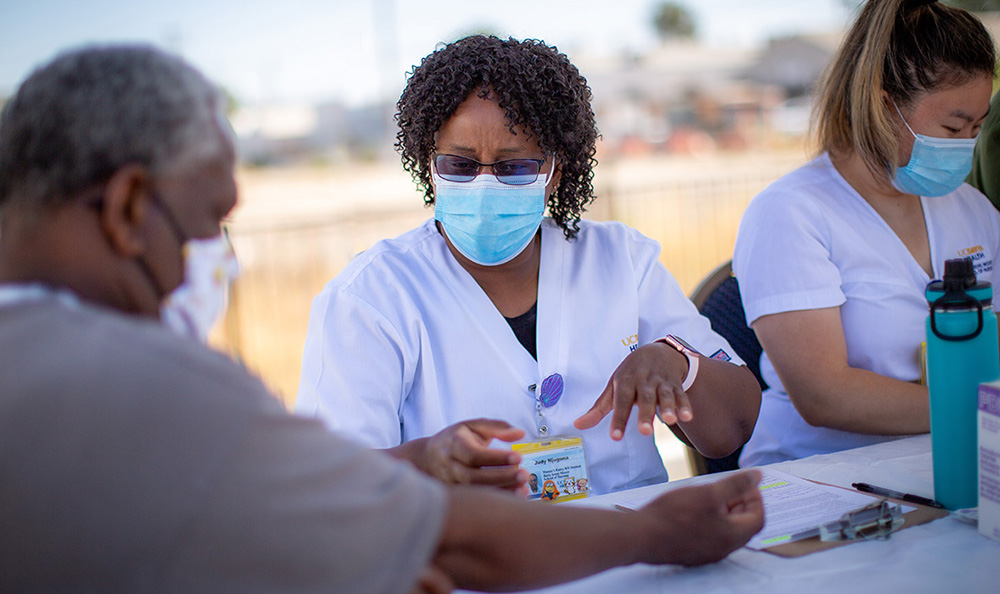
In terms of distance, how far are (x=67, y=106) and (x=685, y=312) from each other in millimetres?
1607

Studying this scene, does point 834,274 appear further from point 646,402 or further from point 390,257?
point 390,257

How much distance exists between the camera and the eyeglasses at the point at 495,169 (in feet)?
6.40

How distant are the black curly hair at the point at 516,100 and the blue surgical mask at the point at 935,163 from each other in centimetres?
90

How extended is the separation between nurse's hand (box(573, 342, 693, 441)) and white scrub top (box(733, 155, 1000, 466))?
650mm

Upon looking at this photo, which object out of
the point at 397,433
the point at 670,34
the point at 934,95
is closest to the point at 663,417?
the point at 397,433

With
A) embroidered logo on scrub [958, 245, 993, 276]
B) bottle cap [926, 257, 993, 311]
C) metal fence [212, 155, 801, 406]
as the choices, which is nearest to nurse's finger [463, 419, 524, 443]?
bottle cap [926, 257, 993, 311]

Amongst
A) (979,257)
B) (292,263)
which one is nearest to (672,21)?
(292,263)

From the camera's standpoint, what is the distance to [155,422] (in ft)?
2.44

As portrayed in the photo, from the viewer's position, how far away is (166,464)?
0.74 m

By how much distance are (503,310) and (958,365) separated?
40.6 inches

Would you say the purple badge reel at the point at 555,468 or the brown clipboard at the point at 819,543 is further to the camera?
the purple badge reel at the point at 555,468

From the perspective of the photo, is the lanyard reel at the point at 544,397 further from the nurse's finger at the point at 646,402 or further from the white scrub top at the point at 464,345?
the nurse's finger at the point at 646,402

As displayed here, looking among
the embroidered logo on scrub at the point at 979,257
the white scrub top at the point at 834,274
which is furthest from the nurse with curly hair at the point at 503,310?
the embroidered logo on scrub at the point at 979,257

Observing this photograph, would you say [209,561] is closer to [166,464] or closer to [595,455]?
[166,464]
